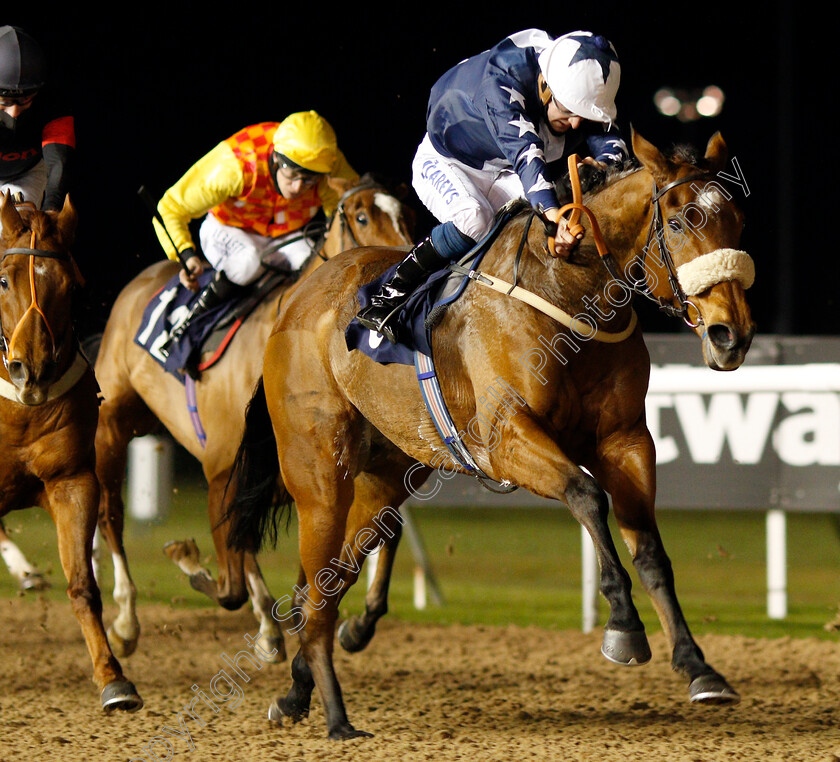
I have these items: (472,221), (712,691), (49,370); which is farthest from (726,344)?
(49,370)

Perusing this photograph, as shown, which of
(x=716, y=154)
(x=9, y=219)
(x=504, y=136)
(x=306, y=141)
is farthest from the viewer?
(x=306, y=141)

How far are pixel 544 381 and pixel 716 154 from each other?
83 cm

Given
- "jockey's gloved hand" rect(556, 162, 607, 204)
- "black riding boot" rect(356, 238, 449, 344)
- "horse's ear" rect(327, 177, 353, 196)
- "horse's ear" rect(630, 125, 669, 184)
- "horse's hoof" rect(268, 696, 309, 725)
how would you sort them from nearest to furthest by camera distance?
"horse's ear" rect(630, 125, 669, 184), "jockey's gloved hand" rect(556, 162, 607, 204), "black riding boot" rect(356, 238, 449, 344), "horse's hoof" rect(268, 696, 309, 725), "horse's ear" rect(327, 177, 353, 196)

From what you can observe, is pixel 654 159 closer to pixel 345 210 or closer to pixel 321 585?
pixel 321 585

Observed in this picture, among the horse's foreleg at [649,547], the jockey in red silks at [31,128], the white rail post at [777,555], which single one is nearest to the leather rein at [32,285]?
the jockey in red silks at [31,128]

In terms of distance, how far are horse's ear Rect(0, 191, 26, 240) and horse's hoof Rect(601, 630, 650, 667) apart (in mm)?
2371

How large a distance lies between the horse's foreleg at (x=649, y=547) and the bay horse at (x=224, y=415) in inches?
84.2

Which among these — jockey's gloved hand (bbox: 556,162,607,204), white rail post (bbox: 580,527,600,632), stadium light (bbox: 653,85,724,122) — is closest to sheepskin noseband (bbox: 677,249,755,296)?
jockey's gloved hand (bbox: 556,162,607,204)

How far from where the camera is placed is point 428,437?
397cm

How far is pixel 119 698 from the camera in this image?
3629 millimetres

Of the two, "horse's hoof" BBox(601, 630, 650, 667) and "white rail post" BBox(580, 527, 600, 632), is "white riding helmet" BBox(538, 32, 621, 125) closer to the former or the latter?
"horse's hoof" BBox(601, 630, 650, 667)

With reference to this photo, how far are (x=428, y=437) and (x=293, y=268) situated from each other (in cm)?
204

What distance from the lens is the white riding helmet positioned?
345cm

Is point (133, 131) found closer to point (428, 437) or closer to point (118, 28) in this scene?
point (118, 28)
